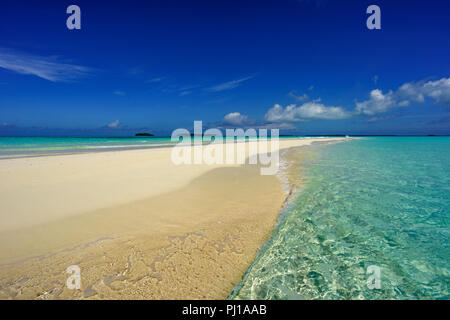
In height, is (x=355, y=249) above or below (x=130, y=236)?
below

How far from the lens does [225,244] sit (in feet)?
13.1

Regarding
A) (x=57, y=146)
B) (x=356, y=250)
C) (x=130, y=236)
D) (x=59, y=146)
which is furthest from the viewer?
(x=57, y=146)

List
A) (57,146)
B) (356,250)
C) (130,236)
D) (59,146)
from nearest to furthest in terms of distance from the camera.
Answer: (356,250) → (130,236) → (59,146) → (57,146)

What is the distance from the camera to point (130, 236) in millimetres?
4195

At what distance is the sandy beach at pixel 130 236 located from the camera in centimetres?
288

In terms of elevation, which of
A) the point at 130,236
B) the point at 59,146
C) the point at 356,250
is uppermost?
the point at 59,146

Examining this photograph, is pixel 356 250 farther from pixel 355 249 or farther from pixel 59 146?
pixel 59 146

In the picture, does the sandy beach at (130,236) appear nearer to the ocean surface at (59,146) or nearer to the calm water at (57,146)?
the ocean surface at (59,146)

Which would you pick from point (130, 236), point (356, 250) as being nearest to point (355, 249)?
point (356, 250)

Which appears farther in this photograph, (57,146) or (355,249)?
(57,146)

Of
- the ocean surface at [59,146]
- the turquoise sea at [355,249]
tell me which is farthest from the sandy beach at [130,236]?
the ocean surface at [59,146]
